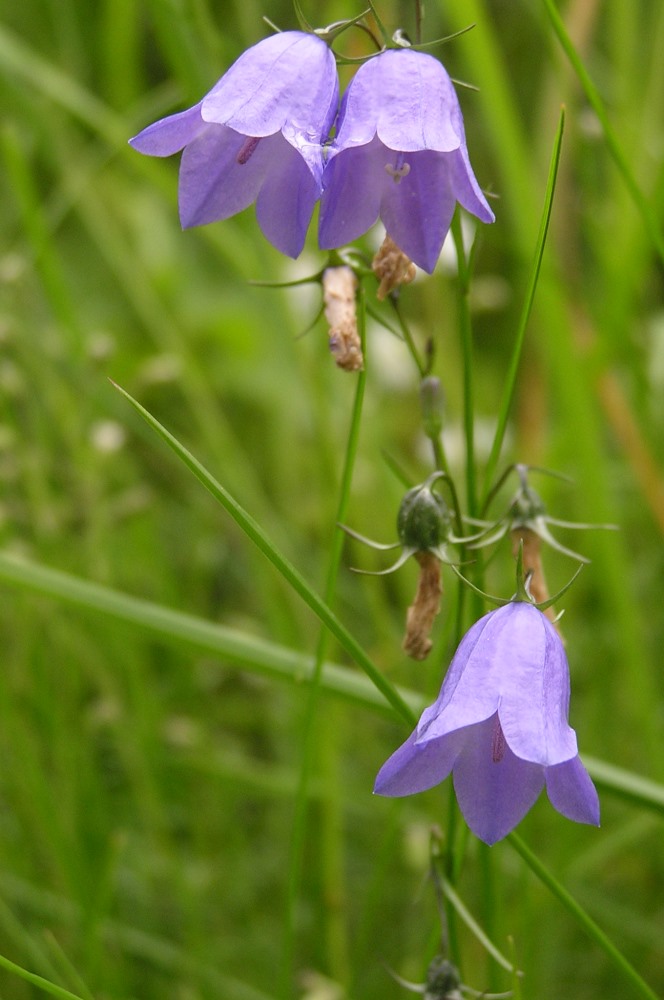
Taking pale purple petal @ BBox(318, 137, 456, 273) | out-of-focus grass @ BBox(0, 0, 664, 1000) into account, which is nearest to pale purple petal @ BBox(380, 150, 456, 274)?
pale purple petal @ BBox(318, 137, 456, 273)

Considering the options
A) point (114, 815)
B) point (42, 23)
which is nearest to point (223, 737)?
point (114, 815)

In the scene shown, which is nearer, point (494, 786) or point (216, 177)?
point (494, 786)

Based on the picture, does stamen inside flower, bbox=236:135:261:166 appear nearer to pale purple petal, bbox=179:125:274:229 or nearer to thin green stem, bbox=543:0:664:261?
pale purple petal, bbox=179:125:274:229

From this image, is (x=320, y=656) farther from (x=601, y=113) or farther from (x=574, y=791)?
(x=601, y=113)

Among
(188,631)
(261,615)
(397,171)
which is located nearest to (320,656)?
(188,631)

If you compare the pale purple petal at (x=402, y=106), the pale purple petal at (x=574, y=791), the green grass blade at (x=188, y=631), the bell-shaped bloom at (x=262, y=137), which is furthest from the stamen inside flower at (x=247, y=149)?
the pale purple petal at (x=574, y=791)

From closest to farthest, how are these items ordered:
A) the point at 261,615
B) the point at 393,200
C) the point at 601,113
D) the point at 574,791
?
the point at 574,791
the point at 393,200
the point at 601,113
the point at 261,615

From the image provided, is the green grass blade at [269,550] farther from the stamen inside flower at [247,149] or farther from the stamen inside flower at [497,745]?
the stamen inside flower at [247,149]
